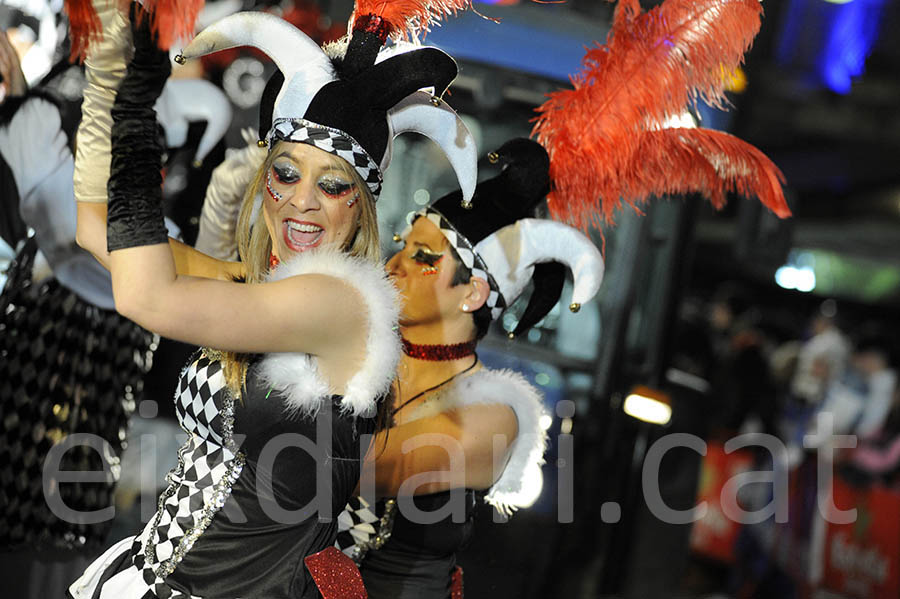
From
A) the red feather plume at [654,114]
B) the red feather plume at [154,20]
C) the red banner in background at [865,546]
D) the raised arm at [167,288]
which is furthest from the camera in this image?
the red banner in background at [865,546]

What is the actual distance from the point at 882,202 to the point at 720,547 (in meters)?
9.69

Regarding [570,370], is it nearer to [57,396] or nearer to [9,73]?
[57,396]

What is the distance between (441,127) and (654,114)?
2.08 ft

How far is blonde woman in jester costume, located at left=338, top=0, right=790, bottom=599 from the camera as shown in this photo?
7.75 ft

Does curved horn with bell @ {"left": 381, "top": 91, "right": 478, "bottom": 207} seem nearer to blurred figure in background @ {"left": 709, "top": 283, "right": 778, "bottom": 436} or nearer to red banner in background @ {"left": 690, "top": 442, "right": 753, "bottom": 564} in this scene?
red banner in background @ {"left": 690, "top": 442, "right": 753, "bottom": 564}

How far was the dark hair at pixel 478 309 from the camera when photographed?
246cm

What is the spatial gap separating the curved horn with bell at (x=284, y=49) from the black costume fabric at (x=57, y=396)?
40.4 inches

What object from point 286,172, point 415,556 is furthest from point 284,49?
point 415,556

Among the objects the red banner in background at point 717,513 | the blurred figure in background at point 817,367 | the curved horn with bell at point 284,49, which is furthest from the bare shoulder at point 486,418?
the blurred figure in background at point 817,367

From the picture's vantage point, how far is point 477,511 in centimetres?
282

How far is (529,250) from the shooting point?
248 cm

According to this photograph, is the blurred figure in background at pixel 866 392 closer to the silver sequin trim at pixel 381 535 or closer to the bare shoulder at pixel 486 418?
the bare shoulder at pixel 486 418

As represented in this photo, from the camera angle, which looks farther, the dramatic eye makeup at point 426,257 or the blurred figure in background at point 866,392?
the blurred figure in background at point 866,392

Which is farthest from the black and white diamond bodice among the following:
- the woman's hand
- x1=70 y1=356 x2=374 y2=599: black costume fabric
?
the woman's hand
